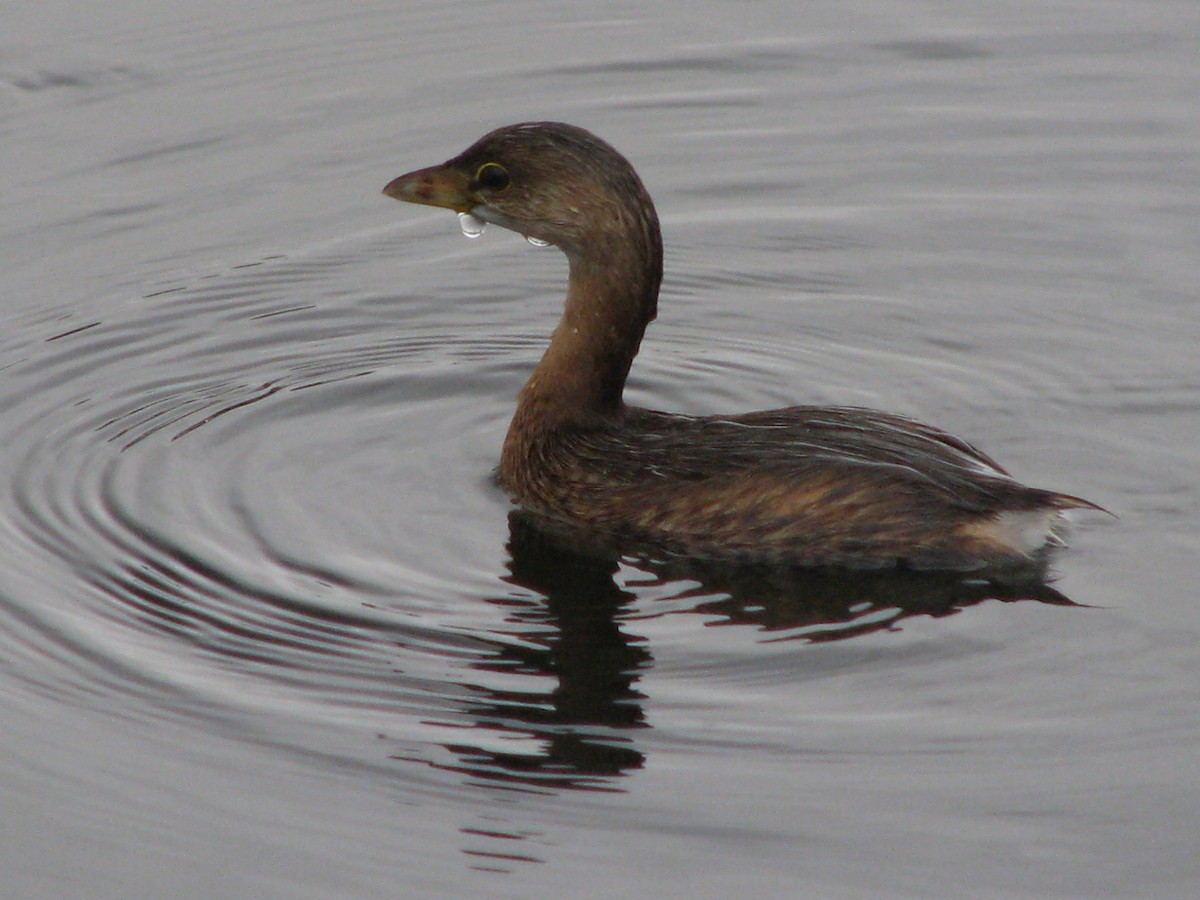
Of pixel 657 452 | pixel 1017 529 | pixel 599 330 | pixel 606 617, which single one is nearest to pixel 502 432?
pixel 599 330

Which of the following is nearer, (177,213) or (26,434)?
(26,434)

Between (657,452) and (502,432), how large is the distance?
3.47 ft

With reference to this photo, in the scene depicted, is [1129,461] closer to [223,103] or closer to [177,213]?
[177,213]

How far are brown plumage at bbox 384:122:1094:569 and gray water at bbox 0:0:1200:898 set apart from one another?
0.62ft

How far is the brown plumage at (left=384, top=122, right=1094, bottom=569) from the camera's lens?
696 cm

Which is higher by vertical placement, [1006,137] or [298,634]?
[1006,137]

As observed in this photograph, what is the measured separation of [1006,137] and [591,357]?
3.93 meters

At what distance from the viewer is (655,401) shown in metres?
8.52

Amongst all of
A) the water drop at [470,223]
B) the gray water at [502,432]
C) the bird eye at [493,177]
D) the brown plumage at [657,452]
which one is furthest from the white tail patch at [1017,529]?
the water drop at [470,223]

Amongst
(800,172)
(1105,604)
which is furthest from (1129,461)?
(800,172)

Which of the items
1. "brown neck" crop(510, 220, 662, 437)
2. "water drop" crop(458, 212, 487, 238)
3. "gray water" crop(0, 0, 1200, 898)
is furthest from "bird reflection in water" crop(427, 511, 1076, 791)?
"water drop" crop(458, 212, 487, 238)

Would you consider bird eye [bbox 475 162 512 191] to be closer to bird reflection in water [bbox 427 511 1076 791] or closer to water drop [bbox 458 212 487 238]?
water drop [bbox 458 212 487 238]

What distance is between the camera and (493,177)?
770 cm

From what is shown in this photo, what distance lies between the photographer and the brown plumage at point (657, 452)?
696cm
